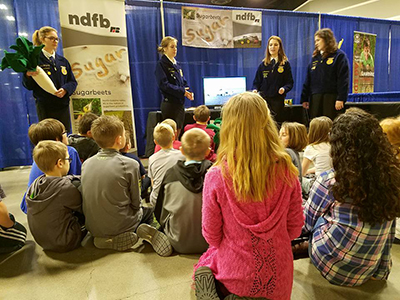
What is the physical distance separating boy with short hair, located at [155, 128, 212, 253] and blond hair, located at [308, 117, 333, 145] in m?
0.99

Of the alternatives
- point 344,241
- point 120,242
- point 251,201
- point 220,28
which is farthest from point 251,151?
point 220,28

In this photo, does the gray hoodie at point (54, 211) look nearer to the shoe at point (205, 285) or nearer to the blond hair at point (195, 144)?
the blond hair at point (195, 144)

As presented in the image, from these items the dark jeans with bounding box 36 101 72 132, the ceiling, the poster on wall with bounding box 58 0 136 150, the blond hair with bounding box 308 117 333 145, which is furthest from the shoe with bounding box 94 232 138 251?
the ceiling

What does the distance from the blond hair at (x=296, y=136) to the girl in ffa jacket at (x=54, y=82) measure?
2343 mm

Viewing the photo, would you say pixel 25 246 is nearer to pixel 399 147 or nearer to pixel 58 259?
pixel 58 259

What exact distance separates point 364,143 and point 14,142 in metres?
4.60

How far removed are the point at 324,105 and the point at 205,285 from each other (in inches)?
127

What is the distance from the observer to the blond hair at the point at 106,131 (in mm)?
1713

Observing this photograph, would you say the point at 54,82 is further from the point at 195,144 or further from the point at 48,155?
the point at 195,144

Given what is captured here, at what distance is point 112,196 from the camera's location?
1.69 m

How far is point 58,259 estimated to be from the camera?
65.3 inches

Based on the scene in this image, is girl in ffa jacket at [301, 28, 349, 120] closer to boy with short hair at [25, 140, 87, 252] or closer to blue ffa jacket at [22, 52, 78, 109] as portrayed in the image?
blue ffa jacket at [22, 52, 78, 109]

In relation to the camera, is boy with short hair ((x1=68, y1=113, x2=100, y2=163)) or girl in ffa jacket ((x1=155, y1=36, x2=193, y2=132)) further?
girl in ffa jacket ((x1=155, y1=36, x2=193, y2=132))

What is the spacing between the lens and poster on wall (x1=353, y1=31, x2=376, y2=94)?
630 cm
